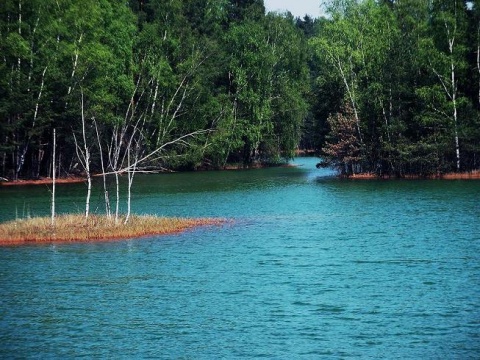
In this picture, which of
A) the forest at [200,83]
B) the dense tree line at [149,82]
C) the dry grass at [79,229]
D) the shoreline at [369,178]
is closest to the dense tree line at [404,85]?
the forest at [200,83]

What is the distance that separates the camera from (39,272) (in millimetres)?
31531

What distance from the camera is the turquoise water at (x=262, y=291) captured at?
20.7 metres

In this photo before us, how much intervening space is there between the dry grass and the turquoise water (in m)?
1.50

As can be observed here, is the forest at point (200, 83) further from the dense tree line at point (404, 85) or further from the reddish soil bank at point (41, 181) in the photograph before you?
A: the reddish soil bank at point (41, 181)

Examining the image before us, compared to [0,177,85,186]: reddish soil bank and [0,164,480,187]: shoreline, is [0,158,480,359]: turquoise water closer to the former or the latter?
[0,164,480,187]: shoreline

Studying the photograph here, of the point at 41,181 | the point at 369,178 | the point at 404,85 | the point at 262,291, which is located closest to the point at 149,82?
the point at 41,181

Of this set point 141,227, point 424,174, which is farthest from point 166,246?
point 424,174

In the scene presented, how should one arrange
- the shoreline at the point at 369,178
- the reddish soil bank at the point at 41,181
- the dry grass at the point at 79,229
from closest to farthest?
the dry grass at the point at 79,229, the shoreline at the point at 369,178, the reddish soil bank at the point at 41,181

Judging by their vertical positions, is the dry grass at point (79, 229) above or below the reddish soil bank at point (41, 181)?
below

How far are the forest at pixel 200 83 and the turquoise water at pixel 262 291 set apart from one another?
104 ft

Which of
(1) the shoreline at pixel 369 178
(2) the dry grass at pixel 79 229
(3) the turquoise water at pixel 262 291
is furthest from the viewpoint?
(1) the shoreline at pixel 369 178

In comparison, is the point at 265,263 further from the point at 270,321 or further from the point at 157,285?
the point at 270,321

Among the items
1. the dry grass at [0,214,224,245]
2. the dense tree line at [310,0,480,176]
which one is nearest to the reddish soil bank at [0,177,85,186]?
the dense tree line at [310,0,480,176]

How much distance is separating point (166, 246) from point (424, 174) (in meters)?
53.8
